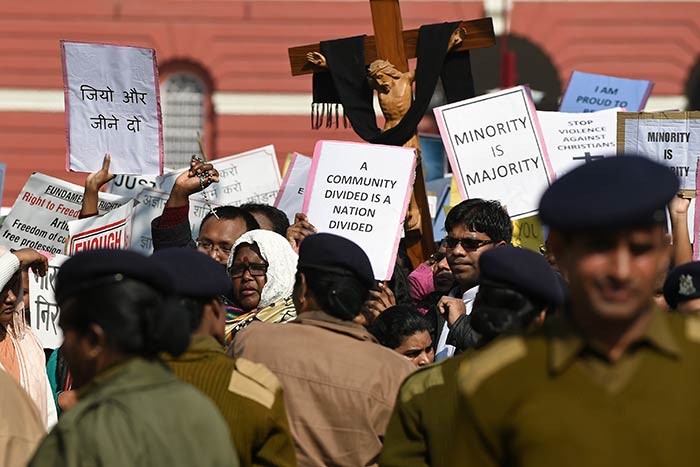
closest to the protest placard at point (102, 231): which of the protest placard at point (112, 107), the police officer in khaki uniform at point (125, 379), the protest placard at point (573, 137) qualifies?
the protest placard at point (112, 107)

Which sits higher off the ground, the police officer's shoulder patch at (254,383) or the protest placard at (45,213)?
the police officer's shoulder patch at (254,383)

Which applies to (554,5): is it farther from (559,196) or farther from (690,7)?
(559,196)

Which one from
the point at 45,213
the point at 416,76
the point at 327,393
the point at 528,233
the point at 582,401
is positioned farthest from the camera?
the point at 45,213

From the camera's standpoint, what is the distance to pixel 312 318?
4.04 metres

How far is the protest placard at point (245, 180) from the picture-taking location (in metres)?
8.19

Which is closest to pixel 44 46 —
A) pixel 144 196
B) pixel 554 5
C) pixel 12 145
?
pixel 12 145

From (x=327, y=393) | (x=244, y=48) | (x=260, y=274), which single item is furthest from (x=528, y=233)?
(x=244, y=48)

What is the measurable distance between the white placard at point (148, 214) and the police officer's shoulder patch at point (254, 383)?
3.88 metres

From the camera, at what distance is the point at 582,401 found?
239 cm

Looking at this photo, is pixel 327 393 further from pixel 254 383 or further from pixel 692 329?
pixel 692 329

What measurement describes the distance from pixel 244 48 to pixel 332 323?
19430 millimetres

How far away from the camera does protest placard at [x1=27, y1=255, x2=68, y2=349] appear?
6340 mm

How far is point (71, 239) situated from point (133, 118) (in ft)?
2.30

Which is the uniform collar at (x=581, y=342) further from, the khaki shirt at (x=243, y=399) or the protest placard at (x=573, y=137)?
the protest placard at (x=573, y=137)
